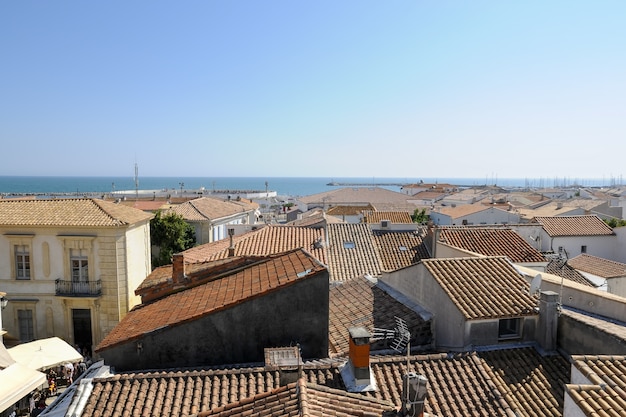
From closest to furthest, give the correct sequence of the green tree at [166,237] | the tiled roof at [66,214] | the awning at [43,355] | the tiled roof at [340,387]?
the tiled roof at [340,387], the awning at [43,355], the tiled roof at [66,214], the green tree at [166,237]

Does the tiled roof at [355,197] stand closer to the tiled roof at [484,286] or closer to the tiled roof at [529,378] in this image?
the tiled roof at [484,286]

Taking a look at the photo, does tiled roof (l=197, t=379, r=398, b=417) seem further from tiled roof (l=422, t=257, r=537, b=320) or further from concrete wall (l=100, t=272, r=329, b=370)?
tiled roof (l=422, t=257, r=537, b=320)

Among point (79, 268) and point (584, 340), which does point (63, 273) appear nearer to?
point (79, 268)

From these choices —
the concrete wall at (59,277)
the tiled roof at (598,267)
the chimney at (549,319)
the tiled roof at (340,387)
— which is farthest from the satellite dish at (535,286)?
the concrete wall at (59,277)

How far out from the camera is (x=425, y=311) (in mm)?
13008

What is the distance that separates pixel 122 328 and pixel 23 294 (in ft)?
49.0

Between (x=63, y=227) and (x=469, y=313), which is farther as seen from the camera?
(x=63, y=227)

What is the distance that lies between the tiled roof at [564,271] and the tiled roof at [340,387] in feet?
43.4

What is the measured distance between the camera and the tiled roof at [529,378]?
30.1 ft

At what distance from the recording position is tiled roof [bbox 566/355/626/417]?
593 centimetres

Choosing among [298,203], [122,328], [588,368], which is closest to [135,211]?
[122,328]

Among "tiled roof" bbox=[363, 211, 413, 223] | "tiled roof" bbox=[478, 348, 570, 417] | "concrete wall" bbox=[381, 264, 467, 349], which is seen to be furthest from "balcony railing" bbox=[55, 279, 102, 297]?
"tiled roof" bbox=[363, 211, 413, 223]

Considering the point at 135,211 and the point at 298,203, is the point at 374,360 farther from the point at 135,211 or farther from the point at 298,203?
the point at 298,203

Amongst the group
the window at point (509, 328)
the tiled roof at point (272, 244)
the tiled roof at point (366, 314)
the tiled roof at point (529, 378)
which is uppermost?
the tiled roof at point (272, 244)
